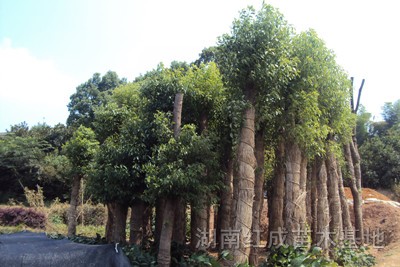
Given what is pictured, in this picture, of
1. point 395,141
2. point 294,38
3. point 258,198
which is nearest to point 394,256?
point 258,198

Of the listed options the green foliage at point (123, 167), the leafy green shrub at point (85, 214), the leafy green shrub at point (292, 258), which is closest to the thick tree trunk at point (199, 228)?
the green foliage at point (123, 167)

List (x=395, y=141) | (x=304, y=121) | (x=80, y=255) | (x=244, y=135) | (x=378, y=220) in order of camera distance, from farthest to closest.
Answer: (x=395, y=141), (x=378, y=220), (x=304, y=121), (x=244, y=135), (x=80, y=255)

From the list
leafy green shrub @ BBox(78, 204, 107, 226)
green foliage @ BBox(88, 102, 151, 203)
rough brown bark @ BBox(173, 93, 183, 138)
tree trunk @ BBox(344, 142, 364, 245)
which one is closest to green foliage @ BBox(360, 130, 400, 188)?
tree trunk @ BBox(344, 142, 364, 245)

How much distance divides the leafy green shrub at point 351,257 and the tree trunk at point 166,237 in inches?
206

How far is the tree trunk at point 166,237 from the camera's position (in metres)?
7.52

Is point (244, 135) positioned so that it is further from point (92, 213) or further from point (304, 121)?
point (92, 213)

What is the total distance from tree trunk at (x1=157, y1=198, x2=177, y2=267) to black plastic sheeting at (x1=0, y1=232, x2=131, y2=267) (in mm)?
1979

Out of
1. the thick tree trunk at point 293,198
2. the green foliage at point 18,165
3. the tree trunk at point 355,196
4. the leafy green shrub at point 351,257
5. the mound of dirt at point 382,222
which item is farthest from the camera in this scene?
the green foliage at point 18,165

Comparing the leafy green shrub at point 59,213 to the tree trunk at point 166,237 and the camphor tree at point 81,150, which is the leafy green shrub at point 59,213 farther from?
the tree trunk at point 166,237

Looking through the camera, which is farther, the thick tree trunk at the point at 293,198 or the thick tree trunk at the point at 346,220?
the thick tree trunk at the point at 346,220

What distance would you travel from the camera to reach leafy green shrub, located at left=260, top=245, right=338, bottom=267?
7.15 metres

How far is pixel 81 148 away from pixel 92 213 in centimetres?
1016

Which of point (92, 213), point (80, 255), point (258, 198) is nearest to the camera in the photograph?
point (80, 255)

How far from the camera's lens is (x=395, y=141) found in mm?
23172
